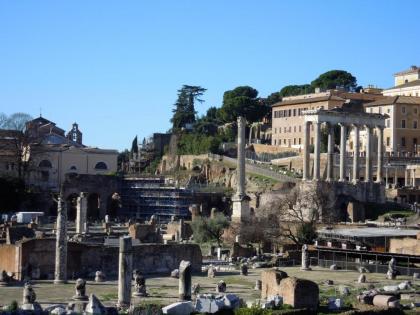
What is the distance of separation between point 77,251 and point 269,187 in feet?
119

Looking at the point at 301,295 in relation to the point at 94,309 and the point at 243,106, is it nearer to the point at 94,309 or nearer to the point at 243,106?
the point at 94,309

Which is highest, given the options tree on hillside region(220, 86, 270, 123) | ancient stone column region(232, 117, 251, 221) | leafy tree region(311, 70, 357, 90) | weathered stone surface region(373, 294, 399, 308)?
leafy tree region(311, 70, 357, 90)

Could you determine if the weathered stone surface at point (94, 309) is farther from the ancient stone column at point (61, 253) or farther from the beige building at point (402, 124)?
the beige building at point (402, 124)

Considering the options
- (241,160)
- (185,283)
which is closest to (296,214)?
(241,160)

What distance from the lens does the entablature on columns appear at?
6606cm

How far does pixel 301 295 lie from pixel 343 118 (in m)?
42.8

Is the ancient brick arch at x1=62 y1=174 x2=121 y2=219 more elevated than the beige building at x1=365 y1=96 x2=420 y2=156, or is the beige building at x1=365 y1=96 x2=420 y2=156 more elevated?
the beige building at x1=365 y1=96 x2=420 y2=156

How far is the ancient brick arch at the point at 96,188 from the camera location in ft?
241

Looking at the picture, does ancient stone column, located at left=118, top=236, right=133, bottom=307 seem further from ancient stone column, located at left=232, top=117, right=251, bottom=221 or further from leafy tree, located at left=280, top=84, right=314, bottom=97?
leafy tree, located at left=280, top=84, right=314, bottom=97

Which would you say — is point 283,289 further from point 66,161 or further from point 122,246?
point 66,161

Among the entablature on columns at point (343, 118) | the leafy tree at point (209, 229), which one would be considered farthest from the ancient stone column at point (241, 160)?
the entablature on columns at point (343, 118)

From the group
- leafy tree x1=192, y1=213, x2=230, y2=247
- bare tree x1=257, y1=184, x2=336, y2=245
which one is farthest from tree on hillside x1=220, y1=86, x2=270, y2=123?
leafy tree x1=192, y1=213, x2=230, y2=247

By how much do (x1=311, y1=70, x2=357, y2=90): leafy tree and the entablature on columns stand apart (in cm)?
3618

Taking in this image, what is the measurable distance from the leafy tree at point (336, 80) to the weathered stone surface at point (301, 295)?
80226mm
